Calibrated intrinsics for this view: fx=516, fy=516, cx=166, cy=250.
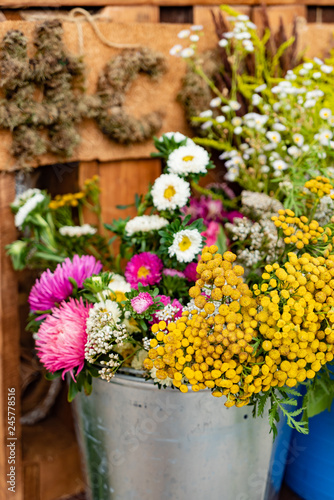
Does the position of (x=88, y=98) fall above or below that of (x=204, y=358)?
above

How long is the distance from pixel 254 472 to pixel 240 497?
5 cm

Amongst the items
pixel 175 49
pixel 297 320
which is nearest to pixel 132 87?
pixel 175 49

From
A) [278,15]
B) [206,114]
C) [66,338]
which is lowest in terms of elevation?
[66,338]

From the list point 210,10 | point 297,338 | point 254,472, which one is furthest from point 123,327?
point 210,10

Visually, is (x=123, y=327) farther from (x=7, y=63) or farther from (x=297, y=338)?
(x=7, y=63)

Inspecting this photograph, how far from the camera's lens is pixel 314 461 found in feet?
3.03

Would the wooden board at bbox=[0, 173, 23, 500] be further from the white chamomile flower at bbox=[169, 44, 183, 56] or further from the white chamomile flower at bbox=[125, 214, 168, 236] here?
the white chamomile flower at bbox=[169, 44, 183, 56]

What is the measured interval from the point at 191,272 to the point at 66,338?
0.71ft

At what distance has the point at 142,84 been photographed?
0.99m

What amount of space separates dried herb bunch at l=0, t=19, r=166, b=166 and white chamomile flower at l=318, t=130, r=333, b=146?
12.1 inches

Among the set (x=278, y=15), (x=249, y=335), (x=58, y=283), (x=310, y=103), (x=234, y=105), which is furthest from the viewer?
(x=278, y=15)

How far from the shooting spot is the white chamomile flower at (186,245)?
723mm

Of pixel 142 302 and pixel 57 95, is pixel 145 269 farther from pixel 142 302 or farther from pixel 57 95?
pixel 57 95

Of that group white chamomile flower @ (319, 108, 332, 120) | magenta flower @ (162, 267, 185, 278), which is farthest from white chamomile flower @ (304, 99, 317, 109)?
magenta flower @ (162, 267, 185, 278)
